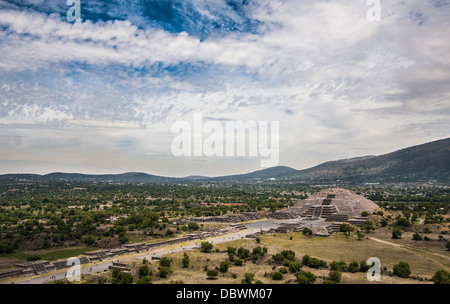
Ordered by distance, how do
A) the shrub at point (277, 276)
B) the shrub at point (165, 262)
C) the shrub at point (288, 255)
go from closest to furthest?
the shrub at point (277, 276) < the shrub at point (165, 262) < the shrub at point (288, 255)

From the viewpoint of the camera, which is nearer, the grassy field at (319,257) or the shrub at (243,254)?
the grassy field at (319,257)

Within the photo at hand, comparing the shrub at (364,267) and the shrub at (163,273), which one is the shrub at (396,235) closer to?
the shrub at (364,267)

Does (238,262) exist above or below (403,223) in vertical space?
below

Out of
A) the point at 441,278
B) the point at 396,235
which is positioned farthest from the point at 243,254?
the point at 396,235

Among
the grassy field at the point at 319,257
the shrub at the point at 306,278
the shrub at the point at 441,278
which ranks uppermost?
the shrub at the point at 441,278

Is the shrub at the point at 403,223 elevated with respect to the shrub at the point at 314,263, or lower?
elevated

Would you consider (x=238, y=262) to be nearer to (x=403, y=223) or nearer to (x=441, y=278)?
(x=441, y=278)

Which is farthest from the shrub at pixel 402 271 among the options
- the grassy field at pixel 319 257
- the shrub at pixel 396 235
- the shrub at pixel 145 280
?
the shrub at pixel 145 280
